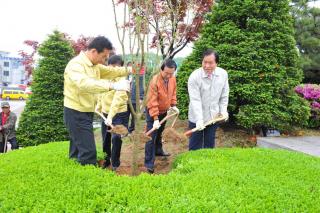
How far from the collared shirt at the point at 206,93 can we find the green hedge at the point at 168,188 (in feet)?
2.71

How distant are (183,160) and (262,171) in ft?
2.95

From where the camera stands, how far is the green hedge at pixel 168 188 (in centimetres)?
250

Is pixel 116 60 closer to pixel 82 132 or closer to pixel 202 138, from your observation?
pixel 82 132

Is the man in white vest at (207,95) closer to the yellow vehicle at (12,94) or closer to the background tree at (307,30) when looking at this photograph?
the background tree at (307,30)

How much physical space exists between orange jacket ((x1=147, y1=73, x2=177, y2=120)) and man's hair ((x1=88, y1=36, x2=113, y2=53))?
114cm

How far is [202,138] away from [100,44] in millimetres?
2159

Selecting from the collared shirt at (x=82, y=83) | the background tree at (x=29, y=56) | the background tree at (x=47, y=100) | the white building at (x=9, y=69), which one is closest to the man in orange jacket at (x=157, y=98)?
the collared shirt at (x=82, y=83)

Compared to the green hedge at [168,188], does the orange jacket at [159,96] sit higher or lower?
higher

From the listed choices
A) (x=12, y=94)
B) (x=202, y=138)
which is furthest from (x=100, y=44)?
(x=12, y=94)

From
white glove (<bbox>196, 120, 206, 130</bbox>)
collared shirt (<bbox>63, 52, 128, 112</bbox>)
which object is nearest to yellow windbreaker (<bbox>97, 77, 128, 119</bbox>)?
collared shirt (<bbox>63, 52, 128, 112</bbox>)

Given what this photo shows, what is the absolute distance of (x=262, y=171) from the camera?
3451mm

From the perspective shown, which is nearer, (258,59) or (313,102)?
(258,59)

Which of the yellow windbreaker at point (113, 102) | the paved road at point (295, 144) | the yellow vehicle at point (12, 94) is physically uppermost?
the yellow windbreaker at point (113, 102)

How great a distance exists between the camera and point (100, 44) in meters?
3.22
